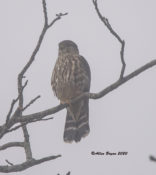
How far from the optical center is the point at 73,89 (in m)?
5.35

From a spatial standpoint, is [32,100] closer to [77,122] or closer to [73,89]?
[73,89]

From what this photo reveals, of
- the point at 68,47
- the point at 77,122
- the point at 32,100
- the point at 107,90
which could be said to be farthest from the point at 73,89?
the point at 32,100

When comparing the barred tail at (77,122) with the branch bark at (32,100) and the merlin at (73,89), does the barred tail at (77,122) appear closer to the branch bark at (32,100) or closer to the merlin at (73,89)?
the merlin at (73,89)

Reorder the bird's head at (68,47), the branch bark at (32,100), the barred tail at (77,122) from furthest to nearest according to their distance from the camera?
1. the bird's head at (68,47)
2. the barred tail at (77,122)
3. the branch bark at (32,100)

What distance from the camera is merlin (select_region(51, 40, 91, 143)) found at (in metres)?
5.36

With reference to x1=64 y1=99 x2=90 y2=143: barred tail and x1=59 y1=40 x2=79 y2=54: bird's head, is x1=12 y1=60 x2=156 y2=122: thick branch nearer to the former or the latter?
x1=64 y1=99 x2=90 y2=143: barred tail

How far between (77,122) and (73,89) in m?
0.48

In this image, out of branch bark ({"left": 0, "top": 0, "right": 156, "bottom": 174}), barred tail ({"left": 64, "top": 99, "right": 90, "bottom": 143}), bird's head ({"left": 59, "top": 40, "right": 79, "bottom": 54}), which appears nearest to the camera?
branch bark ({"left": 0, "top": 0, "right": 156, "bottom": 174})

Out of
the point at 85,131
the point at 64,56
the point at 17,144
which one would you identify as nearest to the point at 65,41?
the point at 64,56

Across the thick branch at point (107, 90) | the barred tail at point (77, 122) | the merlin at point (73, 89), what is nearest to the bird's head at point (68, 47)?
the merlin at point (73, 89)

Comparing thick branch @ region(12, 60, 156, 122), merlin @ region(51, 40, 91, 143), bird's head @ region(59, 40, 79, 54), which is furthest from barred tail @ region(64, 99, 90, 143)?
thick branch @ region(12, 60, 156, 122)

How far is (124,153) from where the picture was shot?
4.51 m

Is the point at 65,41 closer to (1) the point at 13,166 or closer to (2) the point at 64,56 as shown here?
(2) the point at 64,56

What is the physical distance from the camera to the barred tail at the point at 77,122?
17.6 feet
